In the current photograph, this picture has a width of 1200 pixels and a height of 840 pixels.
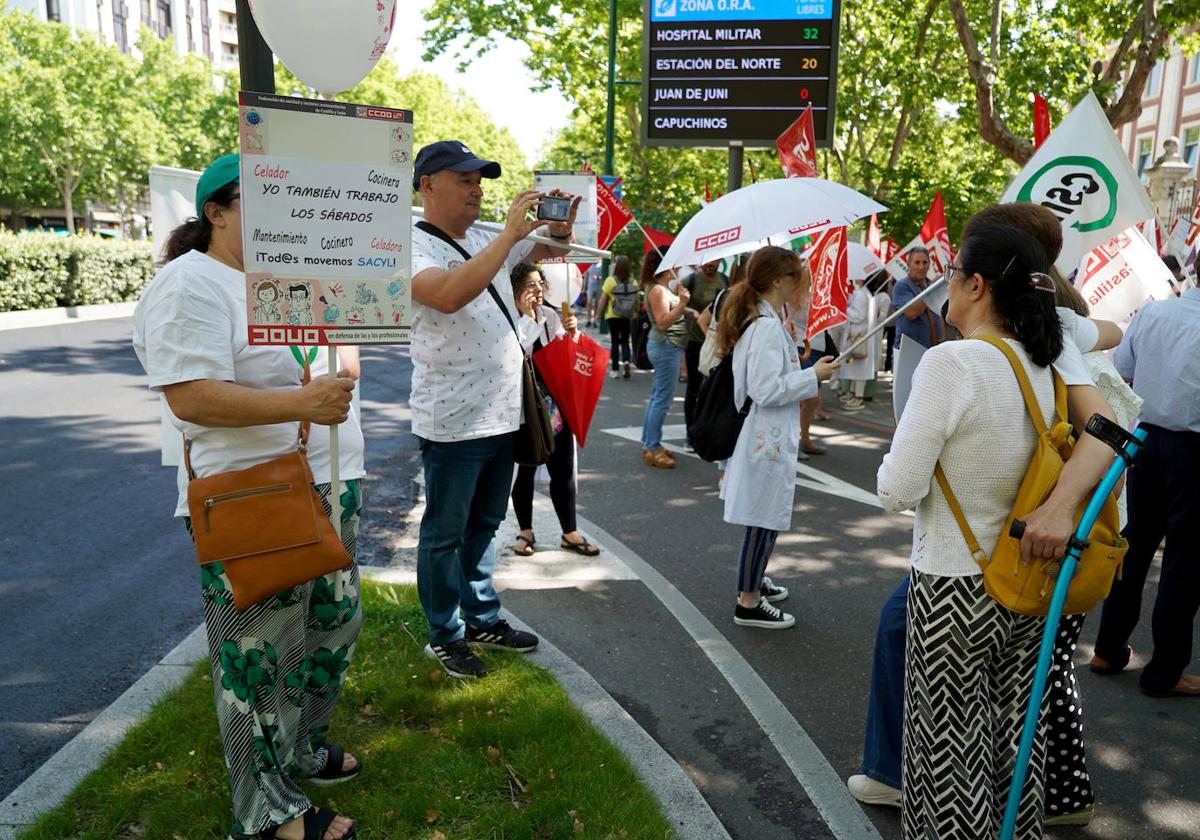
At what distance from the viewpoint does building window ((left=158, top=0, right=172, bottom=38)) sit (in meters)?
65.6

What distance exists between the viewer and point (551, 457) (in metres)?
5.56

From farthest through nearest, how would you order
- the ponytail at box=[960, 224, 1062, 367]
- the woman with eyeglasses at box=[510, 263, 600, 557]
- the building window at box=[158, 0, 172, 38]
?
the building window at box=[158, 0, 172, 38] < the woman with eyeglasses at box=[510, 263, 600, 557] < the ponytail at box=[960, 224, 1062, 367]

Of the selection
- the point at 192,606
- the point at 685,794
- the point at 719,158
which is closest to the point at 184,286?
the point at 685,794

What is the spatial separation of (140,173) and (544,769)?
5103cm

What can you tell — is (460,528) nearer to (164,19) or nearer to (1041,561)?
(1041,561)

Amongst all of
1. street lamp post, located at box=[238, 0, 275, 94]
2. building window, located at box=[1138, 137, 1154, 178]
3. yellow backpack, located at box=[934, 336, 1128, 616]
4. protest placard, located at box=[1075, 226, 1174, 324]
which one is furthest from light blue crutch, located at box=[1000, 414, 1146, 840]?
building window, located at box=[1138, 137, 1154, 178]

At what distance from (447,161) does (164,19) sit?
74609mm

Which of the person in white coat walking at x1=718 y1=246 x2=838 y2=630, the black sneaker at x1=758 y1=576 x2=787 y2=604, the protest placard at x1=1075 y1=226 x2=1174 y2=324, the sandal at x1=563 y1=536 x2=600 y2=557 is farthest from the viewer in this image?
the sandal at x1=563 y1=536 x2=600 y2=557

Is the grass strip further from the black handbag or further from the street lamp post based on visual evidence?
the street lamp post

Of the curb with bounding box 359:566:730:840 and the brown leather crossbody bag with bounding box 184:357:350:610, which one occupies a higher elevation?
the brown leather crossbody bag with bounding box 184:357:350:610

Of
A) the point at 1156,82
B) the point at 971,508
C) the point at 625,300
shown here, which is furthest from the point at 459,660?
the point at 1156,82

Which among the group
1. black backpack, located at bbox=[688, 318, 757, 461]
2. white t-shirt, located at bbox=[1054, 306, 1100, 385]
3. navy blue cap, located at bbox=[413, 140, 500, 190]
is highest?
navy blue cap, located at bbox=[413, 140, 500, 190]

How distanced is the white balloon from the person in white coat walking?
2129mm

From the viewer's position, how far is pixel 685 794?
125 inches
